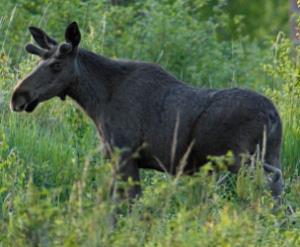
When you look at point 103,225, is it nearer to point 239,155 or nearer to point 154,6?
point 239,155

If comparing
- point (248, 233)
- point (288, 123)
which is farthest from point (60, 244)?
point (288, 123)

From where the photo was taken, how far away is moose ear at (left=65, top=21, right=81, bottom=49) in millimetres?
11711

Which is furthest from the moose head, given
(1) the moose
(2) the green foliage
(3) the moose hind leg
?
(3) the moose hind leg

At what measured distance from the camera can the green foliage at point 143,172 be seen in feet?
29.8

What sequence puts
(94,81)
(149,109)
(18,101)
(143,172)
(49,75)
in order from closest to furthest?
(18,101) → (49,75) → (149,109) → (94,81) → (143,172)

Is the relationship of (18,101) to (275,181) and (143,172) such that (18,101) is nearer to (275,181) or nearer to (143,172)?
(143,172)

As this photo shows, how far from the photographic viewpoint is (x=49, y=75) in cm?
1171

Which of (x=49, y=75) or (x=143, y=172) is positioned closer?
(x=49, y=75)

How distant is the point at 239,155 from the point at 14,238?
2.65 metres

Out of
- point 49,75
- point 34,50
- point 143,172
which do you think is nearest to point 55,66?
point 49,75

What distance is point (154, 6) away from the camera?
19.5 m

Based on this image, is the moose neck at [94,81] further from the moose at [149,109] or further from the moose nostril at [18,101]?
the moose nostril at [18,101]

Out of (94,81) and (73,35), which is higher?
(73,35)

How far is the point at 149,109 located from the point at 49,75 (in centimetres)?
84
